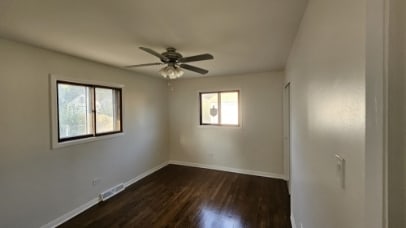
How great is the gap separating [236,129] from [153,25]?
3.18m

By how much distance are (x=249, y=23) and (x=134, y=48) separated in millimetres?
1494

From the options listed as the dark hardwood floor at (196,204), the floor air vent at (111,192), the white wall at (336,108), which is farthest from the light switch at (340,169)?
the floor air vent at (111,192)

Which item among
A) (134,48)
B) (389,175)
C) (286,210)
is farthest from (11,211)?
(286,210)

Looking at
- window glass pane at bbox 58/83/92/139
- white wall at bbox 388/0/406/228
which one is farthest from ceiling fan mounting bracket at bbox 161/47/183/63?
white wall at bbox 388/0/406/228

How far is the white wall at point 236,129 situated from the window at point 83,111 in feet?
5.79

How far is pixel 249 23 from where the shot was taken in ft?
5.82

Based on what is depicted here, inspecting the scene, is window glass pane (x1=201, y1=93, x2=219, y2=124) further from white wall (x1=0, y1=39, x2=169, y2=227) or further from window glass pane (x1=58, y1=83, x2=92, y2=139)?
window glass pane (x1=58, y1=83, x2=92, y2=139)

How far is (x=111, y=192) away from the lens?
Answer: 3.35 metres

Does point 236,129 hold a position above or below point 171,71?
below

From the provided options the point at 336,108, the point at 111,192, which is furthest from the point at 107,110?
the point at 336,108

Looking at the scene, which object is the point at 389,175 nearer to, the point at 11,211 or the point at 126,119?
the point at 11,211

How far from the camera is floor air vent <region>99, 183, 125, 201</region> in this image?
3180 mm

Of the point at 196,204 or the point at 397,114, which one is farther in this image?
the point at 196,204

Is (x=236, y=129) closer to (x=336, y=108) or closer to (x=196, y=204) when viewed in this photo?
(x=196, y=204)
